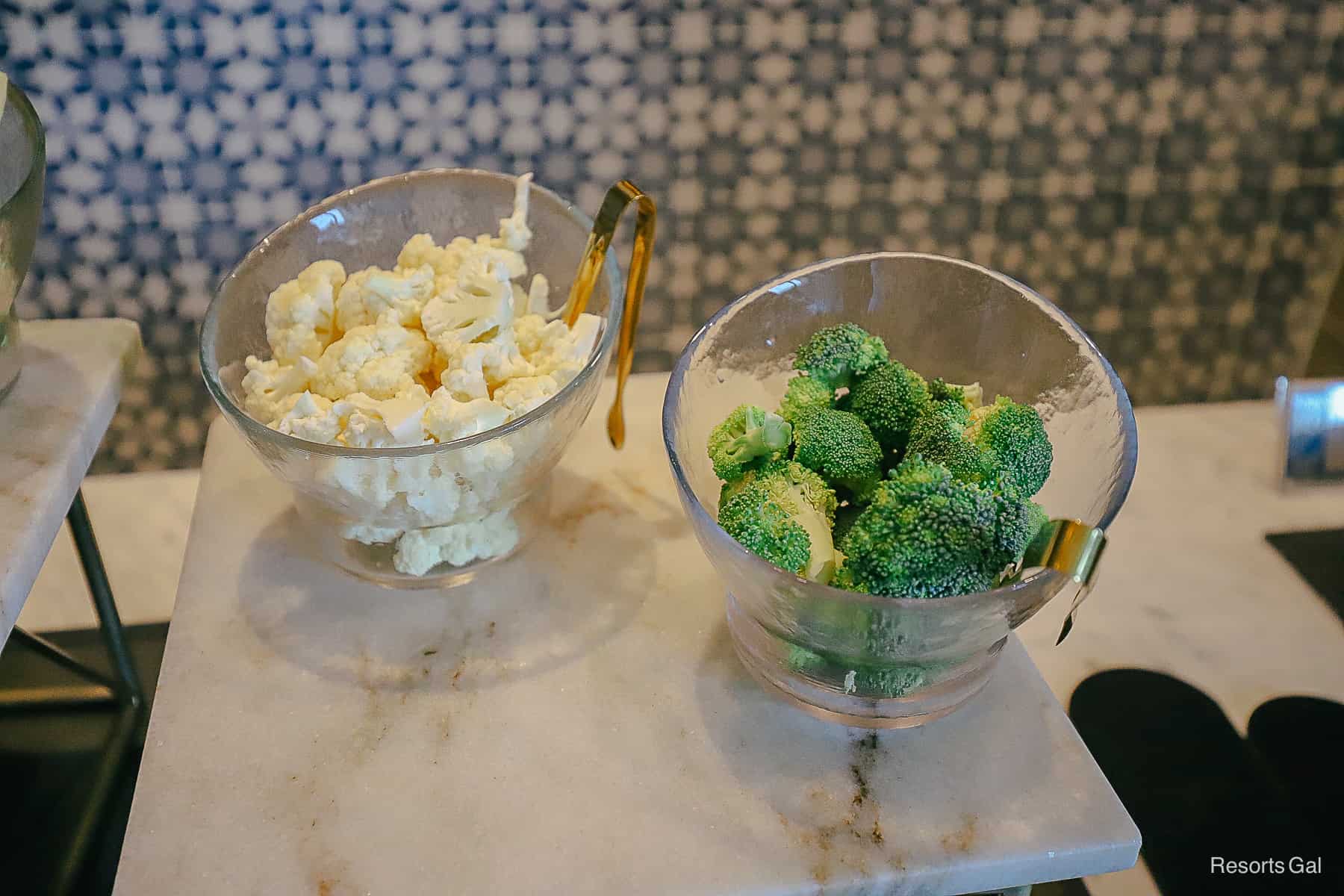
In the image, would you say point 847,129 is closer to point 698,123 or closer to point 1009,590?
point 698,123

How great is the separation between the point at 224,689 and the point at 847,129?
682mm

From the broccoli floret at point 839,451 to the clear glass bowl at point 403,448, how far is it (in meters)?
0.14

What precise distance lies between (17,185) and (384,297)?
0.23m

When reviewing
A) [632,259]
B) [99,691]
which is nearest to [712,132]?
[632,259]

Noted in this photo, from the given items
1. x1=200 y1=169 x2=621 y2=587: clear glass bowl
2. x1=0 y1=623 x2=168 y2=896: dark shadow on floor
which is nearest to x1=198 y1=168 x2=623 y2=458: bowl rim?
x1=200 y1=169 x2=621 y2=587: clear glass bowl

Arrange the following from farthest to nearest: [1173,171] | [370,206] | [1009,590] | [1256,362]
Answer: [1256,362], [1173,171], [370,206], [1009,590]

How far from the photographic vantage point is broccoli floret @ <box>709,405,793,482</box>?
0.63 m

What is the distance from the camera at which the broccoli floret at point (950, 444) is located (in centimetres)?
61

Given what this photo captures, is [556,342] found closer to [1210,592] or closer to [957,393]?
[957,393]

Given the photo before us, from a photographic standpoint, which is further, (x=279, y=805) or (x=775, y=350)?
(x=775, y=350)

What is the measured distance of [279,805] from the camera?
23.5 inches

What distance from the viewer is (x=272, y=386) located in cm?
69

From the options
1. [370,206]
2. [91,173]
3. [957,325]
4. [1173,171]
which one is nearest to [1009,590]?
[957,325]

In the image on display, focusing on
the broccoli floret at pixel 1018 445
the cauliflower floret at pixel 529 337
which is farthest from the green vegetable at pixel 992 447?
the cauliflower floret at pixel 529 337
